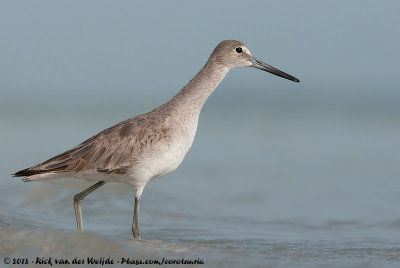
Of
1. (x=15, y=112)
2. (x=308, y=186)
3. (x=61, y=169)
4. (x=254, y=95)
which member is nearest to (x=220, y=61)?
(x=61, y=169)

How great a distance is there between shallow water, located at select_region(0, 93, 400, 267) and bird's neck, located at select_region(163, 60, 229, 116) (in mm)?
1565

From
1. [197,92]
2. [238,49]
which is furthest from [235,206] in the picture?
[197,92]

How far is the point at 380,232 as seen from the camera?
33.2 feet

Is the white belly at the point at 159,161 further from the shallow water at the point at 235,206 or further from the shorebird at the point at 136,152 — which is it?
the shallow water at the point at 235,206

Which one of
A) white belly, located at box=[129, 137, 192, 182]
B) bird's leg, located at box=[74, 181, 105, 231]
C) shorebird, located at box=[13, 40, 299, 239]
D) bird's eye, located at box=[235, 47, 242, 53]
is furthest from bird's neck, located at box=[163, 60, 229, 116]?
bird's leg, located at box=[74, 181, 105, 231]

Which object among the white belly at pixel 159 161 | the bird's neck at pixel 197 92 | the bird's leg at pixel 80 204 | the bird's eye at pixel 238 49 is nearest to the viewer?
the white belly at pixel 159 161

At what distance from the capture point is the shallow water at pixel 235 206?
7691mm

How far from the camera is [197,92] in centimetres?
904

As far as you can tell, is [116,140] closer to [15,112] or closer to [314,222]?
[314,222]

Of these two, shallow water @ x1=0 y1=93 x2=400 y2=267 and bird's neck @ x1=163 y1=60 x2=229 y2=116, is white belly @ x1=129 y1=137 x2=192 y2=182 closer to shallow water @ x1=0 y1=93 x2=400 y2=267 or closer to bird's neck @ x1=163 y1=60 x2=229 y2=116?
bird's neck @ x1=163 y1=60 x2=229 y2=116

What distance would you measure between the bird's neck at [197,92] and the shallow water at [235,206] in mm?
1565

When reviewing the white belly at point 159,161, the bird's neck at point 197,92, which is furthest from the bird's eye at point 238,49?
the white belly at point 159,161

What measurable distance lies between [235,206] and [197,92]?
12.7 feet

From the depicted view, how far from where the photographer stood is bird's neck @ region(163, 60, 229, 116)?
8.86 metres
